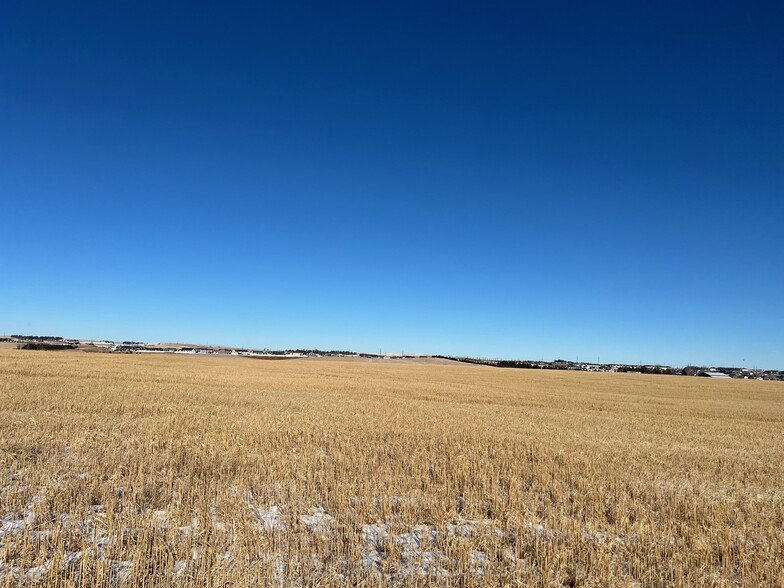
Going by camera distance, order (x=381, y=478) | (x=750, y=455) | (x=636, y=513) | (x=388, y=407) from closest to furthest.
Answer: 1. (x=636, y=513)
2. (x=381, y=478)
3. (x=750, y=455)
4. (x=388, y=407)

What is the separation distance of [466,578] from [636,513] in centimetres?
400

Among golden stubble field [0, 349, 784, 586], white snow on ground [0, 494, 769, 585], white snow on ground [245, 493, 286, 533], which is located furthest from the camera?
white snow on ground [245, 493, 286, 533]

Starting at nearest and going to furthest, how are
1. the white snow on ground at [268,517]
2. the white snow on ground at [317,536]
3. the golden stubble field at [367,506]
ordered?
the white snow on ground at [317,536]
the golden stubble field at [367,506]
the white snow on ground at [268,517]

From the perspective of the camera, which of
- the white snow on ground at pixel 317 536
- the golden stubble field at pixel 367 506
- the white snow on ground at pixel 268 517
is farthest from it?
the white snow on ground at pixel 268 517

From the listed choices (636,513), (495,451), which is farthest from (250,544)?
(495,451)

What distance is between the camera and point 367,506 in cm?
729

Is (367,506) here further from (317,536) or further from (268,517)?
(268,517)

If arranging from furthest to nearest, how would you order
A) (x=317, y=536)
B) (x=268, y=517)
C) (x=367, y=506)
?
(x=367, y=506) → (x=268, y=517) → (x=317, y=536)

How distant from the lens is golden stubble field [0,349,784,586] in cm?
530

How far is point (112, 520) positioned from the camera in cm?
622

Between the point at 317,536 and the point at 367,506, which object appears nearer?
the point at 317,536

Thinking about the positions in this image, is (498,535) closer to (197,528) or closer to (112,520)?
(197,528)

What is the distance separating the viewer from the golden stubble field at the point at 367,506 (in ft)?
17.4

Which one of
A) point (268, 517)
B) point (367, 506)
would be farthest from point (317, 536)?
point (367, 506)
